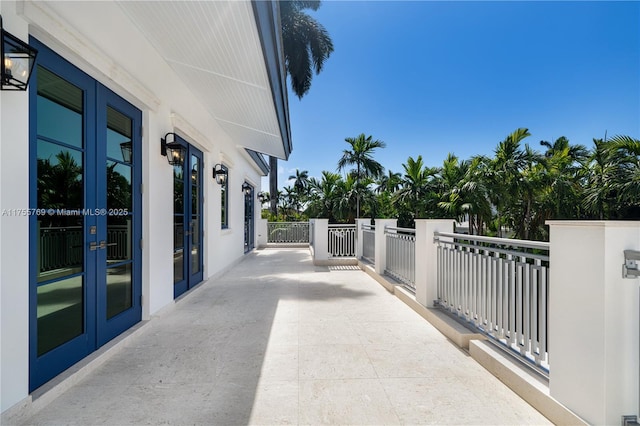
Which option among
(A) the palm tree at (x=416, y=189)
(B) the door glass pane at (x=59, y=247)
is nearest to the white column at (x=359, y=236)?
(A) the palm tree at (x=416, y=189)

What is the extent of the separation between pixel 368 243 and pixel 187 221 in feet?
14.0

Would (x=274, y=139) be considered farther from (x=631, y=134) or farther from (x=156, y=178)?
(x=631, y=134)

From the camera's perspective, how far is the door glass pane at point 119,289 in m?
2.82

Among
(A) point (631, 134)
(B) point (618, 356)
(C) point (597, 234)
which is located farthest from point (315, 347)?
(A) point (631, 134)

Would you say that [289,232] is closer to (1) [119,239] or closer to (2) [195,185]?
(2) [195,185]

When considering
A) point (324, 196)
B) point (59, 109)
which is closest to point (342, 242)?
point (324, 196)

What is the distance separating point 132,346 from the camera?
112 inches

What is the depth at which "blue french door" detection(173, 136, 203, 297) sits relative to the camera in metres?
4.34

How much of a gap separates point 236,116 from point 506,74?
1989 centimetres

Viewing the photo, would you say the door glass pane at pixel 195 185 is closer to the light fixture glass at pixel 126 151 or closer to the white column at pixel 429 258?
the light fixture glass at pixel 126 151

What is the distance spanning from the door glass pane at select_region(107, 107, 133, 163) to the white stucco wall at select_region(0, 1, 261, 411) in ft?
0.67

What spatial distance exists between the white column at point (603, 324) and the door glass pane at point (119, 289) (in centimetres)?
374

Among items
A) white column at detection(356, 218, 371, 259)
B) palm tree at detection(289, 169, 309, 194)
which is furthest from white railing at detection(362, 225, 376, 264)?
palm tree at detection(289, 169, 309, 194)

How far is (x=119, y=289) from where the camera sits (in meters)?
2.97
